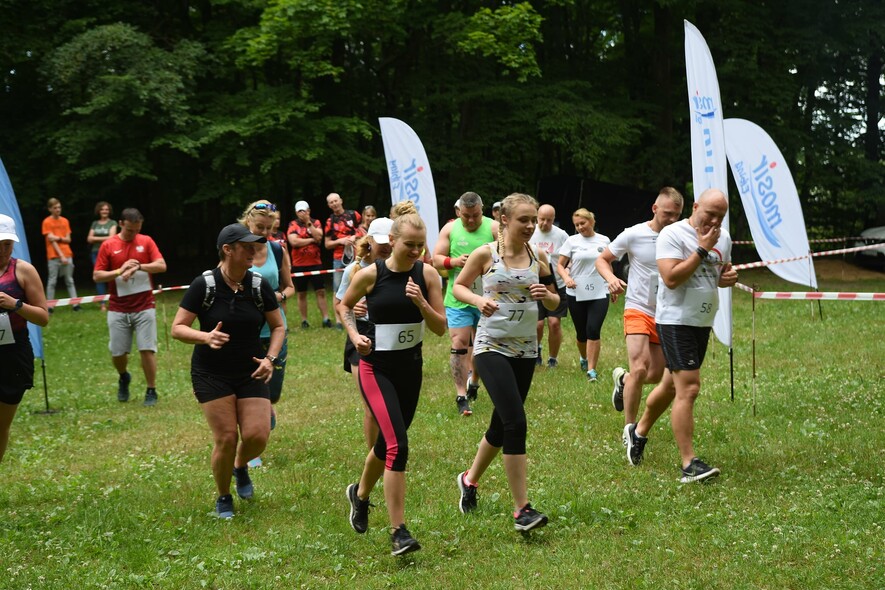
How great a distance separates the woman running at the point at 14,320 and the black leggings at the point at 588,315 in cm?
622

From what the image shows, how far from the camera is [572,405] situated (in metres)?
9.19

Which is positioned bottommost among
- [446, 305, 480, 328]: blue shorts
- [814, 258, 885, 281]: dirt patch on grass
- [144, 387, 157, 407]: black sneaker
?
[814, 258, 885, 281]: dirt patch on grass

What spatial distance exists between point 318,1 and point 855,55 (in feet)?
54.0

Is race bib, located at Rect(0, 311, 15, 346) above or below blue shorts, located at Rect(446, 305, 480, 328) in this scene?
above

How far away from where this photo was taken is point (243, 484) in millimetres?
6520

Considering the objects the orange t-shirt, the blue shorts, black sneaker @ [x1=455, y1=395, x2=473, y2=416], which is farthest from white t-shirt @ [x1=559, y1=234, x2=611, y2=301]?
the orange t-shirt

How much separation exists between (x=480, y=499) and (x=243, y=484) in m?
1.70

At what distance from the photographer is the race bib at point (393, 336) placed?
539 cm

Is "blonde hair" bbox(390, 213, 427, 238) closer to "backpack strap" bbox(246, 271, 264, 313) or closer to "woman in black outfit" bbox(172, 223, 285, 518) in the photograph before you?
"woman in black outfit" bbox(172, 223, 285, 518)

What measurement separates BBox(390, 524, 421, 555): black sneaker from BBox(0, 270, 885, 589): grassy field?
9 centimetres

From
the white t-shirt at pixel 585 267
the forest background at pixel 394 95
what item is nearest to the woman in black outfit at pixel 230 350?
the white t-shirt at pixel 585 267

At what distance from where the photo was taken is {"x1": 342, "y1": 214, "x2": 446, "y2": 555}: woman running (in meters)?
5.31

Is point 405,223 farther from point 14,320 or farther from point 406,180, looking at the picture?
point 406,180

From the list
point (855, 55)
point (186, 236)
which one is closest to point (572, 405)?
point (855, 55)
